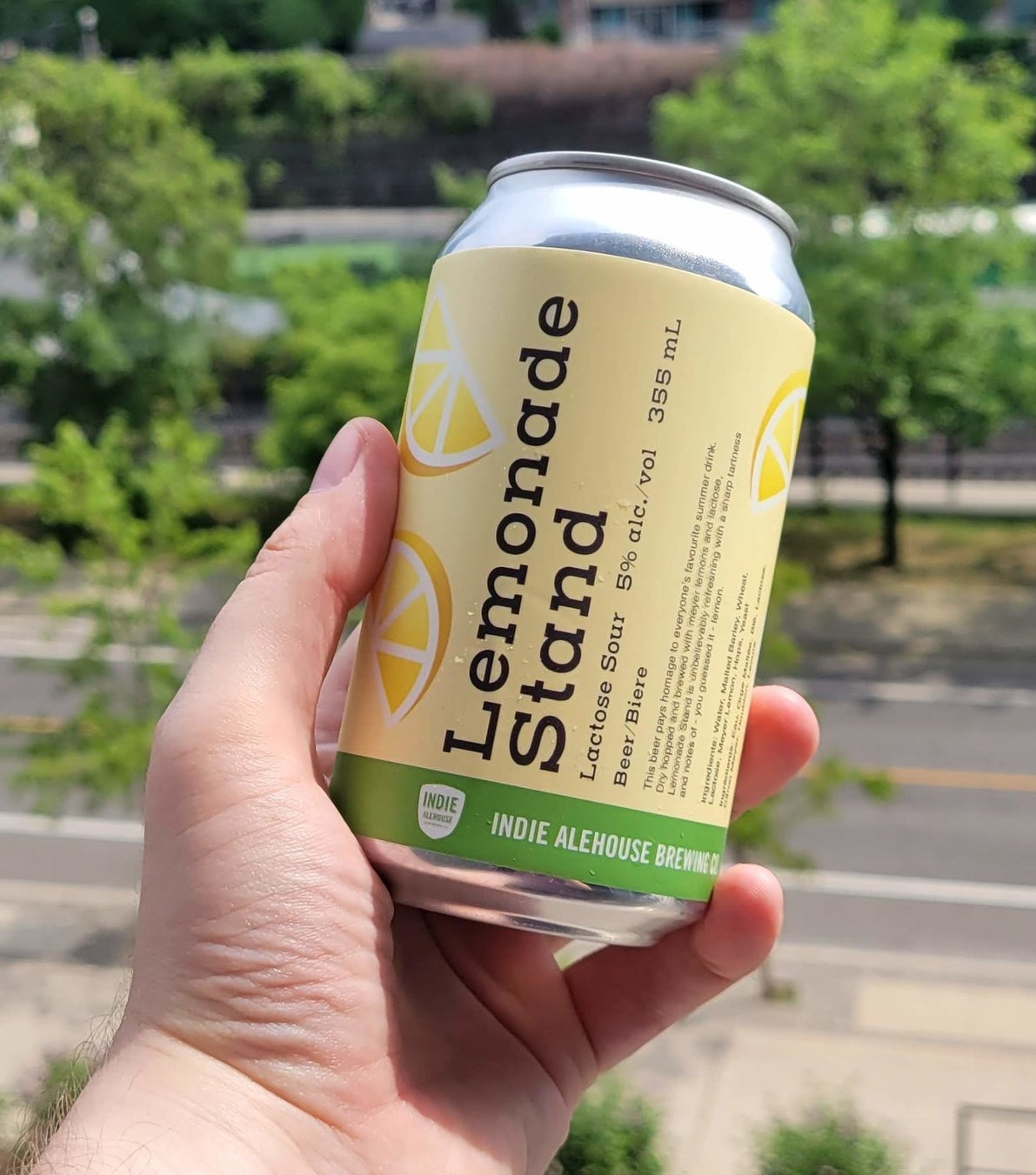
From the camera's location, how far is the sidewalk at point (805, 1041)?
25.4ft

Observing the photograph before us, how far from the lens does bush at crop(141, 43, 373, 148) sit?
119 ft

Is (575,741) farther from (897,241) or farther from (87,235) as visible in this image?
(87,235)

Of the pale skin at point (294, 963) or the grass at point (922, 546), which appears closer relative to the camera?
the pale skin at point (294, 963)

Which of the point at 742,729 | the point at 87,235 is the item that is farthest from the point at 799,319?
the point at 87,235

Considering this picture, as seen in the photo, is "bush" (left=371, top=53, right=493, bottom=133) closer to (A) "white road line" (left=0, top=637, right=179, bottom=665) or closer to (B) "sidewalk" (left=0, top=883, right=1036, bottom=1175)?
(A) "white road line" (left=0, top=637, right=179, bottom=665)

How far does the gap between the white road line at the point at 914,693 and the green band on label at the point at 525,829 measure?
11.9m

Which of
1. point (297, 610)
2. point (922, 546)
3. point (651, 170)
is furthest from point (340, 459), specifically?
point (922, 546)

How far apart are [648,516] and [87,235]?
1776 centimetres

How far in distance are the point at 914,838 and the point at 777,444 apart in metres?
9.61

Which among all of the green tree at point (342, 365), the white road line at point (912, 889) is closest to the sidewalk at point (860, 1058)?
the white road line at point (912, 889)

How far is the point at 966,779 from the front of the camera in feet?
41.1

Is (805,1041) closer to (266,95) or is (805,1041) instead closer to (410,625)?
(410,625)

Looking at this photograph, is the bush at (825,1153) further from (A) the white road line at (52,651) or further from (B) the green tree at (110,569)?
(A) the white road line at (52,651)

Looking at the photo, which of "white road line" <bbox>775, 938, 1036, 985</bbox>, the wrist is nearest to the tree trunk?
"white road line" <bbox>775, 938, 1036, 985</bbox>
